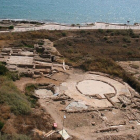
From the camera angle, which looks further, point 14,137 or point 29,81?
point 29,81

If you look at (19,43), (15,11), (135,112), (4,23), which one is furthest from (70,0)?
(135,112)

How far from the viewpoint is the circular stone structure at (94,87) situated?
23734 mm

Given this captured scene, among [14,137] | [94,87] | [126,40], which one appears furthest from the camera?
[126,40]

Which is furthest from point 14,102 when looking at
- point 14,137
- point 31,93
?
point 31,93

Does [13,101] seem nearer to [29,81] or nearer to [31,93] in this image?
[31,93]

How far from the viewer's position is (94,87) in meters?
24.8

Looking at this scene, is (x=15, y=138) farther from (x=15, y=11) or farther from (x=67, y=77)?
(x=15, y=11)

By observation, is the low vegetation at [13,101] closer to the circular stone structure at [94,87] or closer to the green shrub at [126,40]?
the circular stone structure at [94,87]

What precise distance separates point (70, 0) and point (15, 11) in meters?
50.8

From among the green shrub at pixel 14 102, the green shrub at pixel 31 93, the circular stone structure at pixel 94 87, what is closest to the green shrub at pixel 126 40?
the circular stone structure at pixel 94 87

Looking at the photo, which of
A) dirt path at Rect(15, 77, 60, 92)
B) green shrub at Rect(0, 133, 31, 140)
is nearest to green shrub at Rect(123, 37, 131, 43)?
dirt path at Rect(15, 77, 60, 92)

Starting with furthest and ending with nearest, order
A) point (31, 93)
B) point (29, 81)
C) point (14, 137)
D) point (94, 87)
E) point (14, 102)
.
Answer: point (94, 87) < point (29, 81) < point (31, 93) < point (14, 102) < point (14, 137)

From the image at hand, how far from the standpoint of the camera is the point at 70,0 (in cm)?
12044

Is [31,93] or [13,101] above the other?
[13,101]
